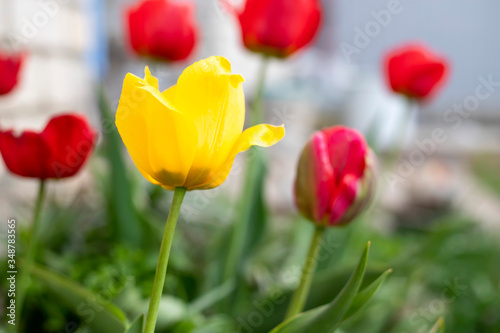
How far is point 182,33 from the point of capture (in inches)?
17.8

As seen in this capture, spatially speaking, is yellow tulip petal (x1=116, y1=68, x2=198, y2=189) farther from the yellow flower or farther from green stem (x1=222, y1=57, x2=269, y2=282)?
green stem (x1=222, y1=57, x2=269, y2=282)

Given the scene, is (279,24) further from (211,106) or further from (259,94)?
(211,106)

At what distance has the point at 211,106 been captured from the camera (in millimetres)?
166

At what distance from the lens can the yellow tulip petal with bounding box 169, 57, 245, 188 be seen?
0.16m

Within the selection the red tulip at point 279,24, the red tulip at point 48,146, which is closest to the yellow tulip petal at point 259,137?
the red tulip at point 48,146

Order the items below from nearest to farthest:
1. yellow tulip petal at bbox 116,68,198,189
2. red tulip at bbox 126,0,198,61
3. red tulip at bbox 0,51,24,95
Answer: yellow tulip petal at bbox 116,68,198,189
red tulip at bbox 0,51,24,95
red tulip at bbox 126,0,198,61

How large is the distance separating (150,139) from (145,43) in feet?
1.01

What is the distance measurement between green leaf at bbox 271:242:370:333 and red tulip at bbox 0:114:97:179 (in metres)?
0.14

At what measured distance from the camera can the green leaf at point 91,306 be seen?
21 cm

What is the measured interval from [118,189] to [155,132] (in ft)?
0.82

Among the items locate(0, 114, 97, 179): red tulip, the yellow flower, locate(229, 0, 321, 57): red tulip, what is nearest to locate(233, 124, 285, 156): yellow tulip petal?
the yellow flower

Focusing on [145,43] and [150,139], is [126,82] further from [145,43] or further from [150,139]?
[145,43]

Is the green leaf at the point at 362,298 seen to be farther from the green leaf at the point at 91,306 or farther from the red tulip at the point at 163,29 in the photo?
the red tulip at the point at 163,29

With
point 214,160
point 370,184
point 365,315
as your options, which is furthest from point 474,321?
point 214,160
